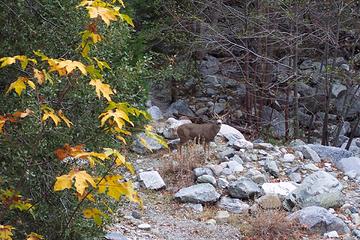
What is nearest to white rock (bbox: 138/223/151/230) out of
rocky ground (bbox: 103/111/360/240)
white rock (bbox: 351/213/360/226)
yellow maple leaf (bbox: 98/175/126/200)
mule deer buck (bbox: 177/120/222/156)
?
rocky ground (bbox: 103/111/360/240)

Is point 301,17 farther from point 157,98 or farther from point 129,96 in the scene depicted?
point 129,96

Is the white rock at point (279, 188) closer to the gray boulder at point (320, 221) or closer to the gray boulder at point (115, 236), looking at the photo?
the gray boulder at point (320, 221)

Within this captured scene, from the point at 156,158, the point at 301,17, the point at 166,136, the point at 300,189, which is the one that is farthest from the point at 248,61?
the point at 300,189

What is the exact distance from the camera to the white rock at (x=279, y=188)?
284 inches

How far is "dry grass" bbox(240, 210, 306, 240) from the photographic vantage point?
238 inches

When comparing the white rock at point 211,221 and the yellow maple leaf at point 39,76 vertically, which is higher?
the yellow maple leaf at point 39,76

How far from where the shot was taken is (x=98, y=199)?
423 cm

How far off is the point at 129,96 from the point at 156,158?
4.35 m

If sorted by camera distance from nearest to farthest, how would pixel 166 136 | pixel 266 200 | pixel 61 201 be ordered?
pixel 61 201 → pixel 266 200 → pixel 166 136

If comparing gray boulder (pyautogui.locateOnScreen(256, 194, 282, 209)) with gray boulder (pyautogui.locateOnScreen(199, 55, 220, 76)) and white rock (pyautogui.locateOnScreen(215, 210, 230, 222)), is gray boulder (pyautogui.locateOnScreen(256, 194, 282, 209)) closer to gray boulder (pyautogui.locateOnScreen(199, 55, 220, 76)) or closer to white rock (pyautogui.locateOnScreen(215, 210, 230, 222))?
white rock (pyautogui.locateOnScreen(215, 210, 230, 222))

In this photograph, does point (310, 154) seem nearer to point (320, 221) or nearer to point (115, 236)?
point (320, 221)

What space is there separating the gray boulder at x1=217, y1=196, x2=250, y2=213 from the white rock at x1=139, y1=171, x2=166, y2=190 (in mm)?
857

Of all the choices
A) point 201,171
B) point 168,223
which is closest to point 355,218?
point 201,171

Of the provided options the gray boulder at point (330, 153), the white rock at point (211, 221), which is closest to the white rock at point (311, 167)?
the gray boulder at point (330, 153)
